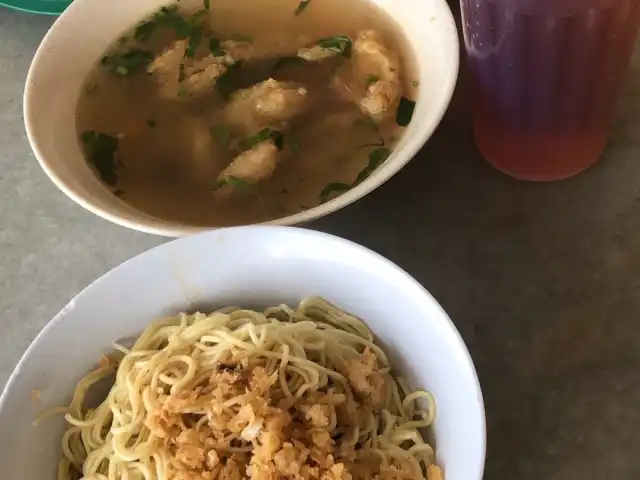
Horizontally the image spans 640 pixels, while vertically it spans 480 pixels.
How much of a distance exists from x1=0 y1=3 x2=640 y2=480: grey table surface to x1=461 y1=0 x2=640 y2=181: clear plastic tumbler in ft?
0.13

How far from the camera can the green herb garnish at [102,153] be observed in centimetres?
105

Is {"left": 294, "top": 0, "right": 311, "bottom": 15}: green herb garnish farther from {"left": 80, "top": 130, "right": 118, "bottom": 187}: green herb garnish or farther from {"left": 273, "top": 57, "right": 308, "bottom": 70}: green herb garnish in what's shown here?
{"left": 80, "top": 130, "right": 118, "bottom": 187}: green herb garnish

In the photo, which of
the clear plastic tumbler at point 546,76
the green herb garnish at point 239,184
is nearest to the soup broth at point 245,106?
the green herb garnish at point 239,184

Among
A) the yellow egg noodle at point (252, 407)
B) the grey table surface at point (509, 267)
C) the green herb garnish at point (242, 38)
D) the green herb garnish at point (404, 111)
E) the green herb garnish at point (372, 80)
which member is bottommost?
the grey table surface at point (509, 267)

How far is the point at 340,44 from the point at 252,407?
0.63 meters

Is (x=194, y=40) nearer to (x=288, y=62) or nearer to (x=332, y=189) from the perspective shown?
(x=288, y=62)

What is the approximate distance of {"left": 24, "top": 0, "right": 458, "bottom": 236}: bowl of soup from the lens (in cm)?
101

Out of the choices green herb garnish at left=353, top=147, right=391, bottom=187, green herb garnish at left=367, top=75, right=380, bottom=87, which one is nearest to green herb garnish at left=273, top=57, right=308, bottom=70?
green herb garnish at left=367, top=75, right=380, bottom=87

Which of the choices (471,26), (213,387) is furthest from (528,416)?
(471,26)

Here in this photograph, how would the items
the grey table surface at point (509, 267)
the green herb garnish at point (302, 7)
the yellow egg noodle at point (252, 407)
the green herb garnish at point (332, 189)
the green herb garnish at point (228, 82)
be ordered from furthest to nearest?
the green herb garnish at point (302, 7)
the green herb garnish at point (228, 82)
the green herb garnish at point (332, 189)
the grey table surface at point (509, 267)
the yellow egg noodle at point (252, 407)

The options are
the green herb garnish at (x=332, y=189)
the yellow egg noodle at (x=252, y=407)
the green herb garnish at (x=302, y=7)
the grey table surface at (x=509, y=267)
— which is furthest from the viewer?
the green herb garnish at (x=302, y=7)

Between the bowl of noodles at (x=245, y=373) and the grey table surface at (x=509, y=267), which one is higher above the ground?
the bowl of noodles at (x=245, y=373)

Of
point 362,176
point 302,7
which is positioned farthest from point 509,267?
point 302,7

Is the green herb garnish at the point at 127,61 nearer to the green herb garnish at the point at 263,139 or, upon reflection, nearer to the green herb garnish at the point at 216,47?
the green herb garnish at the point at 216,47
